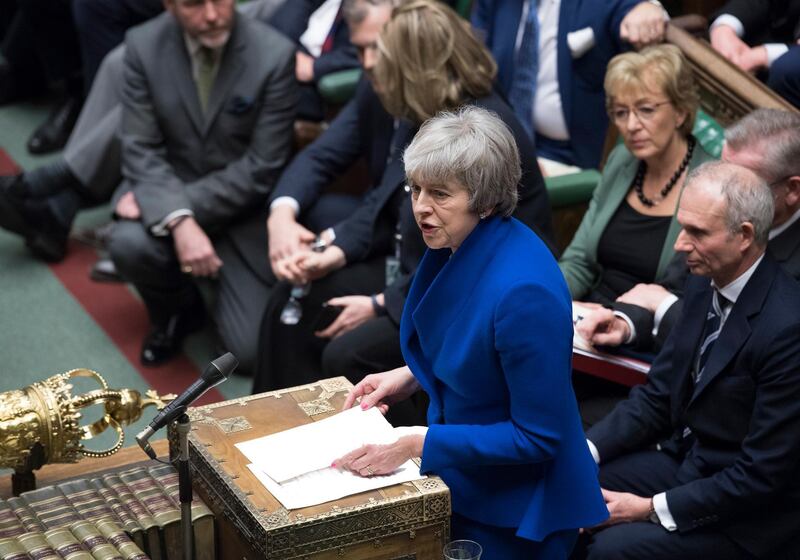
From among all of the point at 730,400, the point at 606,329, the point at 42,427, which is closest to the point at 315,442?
the point at 42,427

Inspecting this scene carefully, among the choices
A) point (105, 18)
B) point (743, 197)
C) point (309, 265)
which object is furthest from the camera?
point (105, 18)

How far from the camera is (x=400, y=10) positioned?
3.53 meters

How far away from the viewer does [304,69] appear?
4641 millimetres

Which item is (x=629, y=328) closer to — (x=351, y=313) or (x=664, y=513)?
(x=664, y=513)

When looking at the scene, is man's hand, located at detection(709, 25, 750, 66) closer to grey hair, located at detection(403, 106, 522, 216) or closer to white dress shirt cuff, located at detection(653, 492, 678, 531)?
white dress shirt cuff, located at detection(653, 492, 678, 531)

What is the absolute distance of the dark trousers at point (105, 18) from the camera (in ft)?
18.1

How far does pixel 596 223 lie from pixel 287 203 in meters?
1.17

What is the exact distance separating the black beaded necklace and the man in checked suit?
4.91ft

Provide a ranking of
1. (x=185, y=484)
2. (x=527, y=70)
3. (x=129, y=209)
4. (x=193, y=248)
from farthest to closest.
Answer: (x=129, y=209) → (x=193, y=248) → (x=527, y=70) → (x=185, y=484)

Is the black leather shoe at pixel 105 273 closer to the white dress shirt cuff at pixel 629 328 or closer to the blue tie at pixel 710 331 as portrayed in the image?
the white dress shirt cuff at pixel 629 328

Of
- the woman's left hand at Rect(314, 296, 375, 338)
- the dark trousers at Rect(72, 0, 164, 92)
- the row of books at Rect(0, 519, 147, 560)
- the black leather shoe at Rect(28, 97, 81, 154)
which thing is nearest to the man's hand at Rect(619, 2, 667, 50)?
the woman's left hand at Rect(314, 296, 375, 338)

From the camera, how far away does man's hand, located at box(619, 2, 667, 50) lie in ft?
12.6

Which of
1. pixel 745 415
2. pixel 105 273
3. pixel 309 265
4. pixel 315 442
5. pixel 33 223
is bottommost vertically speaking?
pixel 105 273

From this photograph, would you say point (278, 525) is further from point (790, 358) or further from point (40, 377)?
point (40, 377)
